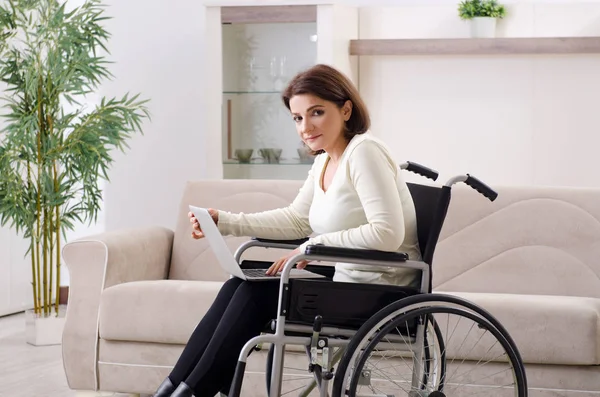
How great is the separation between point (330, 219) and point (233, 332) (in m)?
0.37

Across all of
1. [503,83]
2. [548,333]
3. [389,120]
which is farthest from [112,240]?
[503,83]

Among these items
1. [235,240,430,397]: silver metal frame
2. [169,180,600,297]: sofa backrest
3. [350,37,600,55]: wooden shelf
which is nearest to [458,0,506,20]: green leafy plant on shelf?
[350,37,600,55]: wooden shelf

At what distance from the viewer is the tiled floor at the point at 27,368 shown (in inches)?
140

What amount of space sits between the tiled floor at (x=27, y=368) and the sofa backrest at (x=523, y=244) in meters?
1.47

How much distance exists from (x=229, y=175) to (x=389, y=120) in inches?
32.5

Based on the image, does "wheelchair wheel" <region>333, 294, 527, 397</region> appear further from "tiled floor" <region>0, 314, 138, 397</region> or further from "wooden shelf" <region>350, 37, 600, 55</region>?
"wooden shelf" <region>350, 37, 600, 55</region>

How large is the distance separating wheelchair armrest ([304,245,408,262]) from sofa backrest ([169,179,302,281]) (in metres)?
1.44

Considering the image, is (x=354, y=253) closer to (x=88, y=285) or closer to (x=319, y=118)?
(x=319, y=118)

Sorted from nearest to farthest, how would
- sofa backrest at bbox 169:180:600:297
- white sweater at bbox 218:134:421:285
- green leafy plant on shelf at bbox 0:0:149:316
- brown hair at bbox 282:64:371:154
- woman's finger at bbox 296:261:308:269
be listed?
white sweater at bbox 218:134:421:285 → brown hair at bbox 282:64:371:154 → woman's finger at bbox 296:261:308:269 → sofa backrest at bbox 169:180:600:297 → green leafy plant on shelf at bbox 0:0:149:316

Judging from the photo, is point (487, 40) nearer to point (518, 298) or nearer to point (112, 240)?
point (518, 298)

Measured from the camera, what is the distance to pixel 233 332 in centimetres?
232

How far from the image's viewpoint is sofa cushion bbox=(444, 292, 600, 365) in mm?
2926

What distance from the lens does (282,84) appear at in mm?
4598

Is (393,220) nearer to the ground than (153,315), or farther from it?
farther from it
